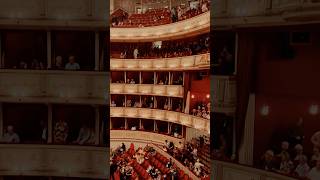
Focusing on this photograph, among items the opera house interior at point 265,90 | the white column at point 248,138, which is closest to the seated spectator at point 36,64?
the opera house interior at point 265,90

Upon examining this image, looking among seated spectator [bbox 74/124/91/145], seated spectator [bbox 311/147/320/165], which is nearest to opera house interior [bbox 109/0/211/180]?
seated spectator [bbox 74/124/91/145]

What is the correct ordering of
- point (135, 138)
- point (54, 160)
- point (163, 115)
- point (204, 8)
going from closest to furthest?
1. point (54, 160)
2. point (204, 8)
3. point (163, 115)
4. point (135, 138)

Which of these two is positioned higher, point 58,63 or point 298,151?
point 58,63

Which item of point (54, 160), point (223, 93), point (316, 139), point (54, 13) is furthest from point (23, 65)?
point (316, 139)

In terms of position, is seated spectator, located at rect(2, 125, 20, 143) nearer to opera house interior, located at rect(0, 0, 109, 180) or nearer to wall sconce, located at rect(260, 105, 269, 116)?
opera house interior, located at rect(0, 0, 109, 180)

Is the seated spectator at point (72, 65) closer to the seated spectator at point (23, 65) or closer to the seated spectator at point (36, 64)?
the seated spectator at point (36, 64)

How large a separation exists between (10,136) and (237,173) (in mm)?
3482

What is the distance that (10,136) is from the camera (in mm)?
5930

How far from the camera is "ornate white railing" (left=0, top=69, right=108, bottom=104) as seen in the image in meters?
5.77

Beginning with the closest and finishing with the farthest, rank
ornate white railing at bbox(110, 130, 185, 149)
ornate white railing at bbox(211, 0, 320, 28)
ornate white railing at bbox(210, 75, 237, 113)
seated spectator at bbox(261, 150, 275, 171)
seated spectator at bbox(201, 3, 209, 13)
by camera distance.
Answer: ornate white railing at bbox(211, 0, 320, 28) → seated spectator at bbox(261, 150, 275, 171) → ornate white railing at bbox(210, 75, 237, 113) → seated spectator at bbox(201, 3, 209, 13) → ornate white railing at bbox(110, 130, 185, 149)

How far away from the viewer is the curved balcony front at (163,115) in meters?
11.0

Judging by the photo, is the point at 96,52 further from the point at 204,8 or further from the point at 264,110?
the point at 204,8

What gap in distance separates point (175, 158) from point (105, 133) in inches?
231

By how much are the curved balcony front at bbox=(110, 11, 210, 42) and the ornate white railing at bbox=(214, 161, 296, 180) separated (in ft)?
20.0
